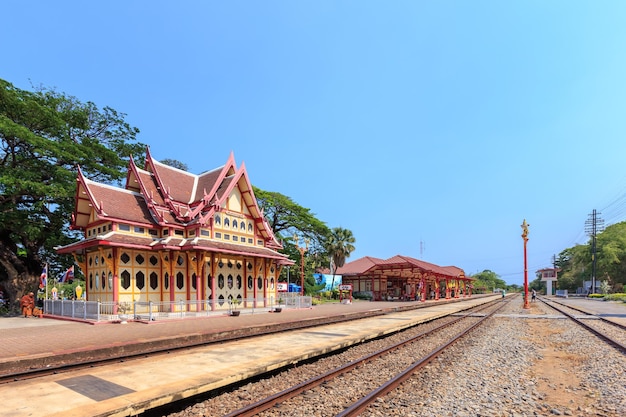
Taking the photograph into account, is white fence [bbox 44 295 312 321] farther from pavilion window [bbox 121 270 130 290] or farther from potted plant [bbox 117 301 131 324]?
pavilion window [bbox 121 270 130 290]

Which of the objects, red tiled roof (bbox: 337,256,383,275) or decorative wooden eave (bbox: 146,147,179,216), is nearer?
decorative wooden eave (bbox: 146,147,179,216)

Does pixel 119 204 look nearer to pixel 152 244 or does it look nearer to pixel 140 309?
pixel 152 244

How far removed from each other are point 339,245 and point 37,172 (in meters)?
31.9

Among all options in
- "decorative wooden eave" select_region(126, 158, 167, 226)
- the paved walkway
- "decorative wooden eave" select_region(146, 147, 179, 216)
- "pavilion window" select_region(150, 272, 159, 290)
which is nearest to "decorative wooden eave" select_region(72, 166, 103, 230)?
"decorative wooden eave" select_region(126, 158, 167, 226)

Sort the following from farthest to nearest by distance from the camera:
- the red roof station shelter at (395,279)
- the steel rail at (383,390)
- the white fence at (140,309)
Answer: the red roof station shelter at (395,279) → the white fence at (140,309) → the steel rail at (383,390)

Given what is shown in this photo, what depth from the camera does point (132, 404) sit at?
18.1ft

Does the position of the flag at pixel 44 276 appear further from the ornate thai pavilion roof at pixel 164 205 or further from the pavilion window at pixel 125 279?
the pavilion window at pixel 125 279

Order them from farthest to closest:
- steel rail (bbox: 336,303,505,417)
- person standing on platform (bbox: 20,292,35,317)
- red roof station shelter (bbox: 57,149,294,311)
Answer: person standing on platform (bbox: 20,292,35,317) → red roof station shelter (bbox: 57,149,294,311) → steel rail (bbox: 336,303,505,417)

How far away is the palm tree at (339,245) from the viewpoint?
153 feet

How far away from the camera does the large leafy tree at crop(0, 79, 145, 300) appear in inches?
881

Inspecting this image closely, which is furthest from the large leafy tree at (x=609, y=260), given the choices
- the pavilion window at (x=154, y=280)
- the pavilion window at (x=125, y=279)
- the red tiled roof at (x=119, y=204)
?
the pavilion window at (x=125, y=279)

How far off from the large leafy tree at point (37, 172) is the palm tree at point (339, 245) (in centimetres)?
2618

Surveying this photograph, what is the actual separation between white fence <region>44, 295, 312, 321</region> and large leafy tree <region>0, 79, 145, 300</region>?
187 inches

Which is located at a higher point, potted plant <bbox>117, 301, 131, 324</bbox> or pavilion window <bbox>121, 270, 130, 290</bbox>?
pavilion window <bbox>121, 270, 130, 290</bbox>
